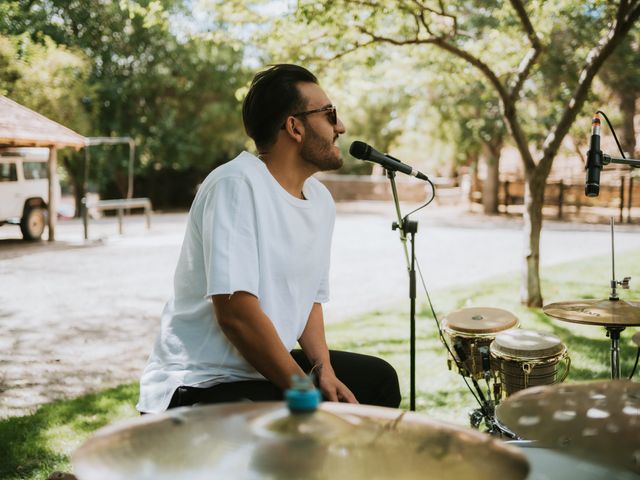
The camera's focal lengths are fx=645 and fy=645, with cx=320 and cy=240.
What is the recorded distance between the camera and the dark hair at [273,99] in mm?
2436

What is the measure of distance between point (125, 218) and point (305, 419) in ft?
70.2

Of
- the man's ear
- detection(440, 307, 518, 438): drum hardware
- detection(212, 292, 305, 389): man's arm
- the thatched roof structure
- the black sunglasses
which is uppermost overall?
the thatched roof structure

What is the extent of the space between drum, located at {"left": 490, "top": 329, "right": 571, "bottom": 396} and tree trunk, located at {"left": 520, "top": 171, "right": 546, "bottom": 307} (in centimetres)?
433

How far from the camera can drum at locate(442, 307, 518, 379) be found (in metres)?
3.59

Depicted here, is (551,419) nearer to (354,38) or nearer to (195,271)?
(195,271)

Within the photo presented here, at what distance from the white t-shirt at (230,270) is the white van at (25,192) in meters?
7.88

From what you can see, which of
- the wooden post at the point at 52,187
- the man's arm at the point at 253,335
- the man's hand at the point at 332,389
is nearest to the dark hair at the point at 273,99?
the man's arm at the point at 253,335

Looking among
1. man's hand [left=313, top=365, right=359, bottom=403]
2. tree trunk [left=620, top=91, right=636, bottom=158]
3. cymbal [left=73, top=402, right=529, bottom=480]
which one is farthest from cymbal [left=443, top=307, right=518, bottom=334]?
tree trunk [left=620, top=91, right=636, bottom=158]

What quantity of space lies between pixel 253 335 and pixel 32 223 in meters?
10.4

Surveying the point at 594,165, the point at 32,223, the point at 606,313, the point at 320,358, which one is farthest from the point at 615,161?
the point at 32,223

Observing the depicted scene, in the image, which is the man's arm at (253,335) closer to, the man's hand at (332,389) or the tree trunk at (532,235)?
the man's hand at (332,389)

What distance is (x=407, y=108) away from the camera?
27828 mm

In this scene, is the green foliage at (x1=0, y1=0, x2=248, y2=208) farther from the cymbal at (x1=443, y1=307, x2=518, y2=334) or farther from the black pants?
the black pants

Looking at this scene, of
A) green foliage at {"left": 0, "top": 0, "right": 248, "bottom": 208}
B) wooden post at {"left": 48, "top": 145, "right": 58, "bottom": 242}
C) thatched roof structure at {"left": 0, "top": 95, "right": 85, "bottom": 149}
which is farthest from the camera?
wooden post at {"left": 48, "top": 145, "right": 58, "bottom": 242}
